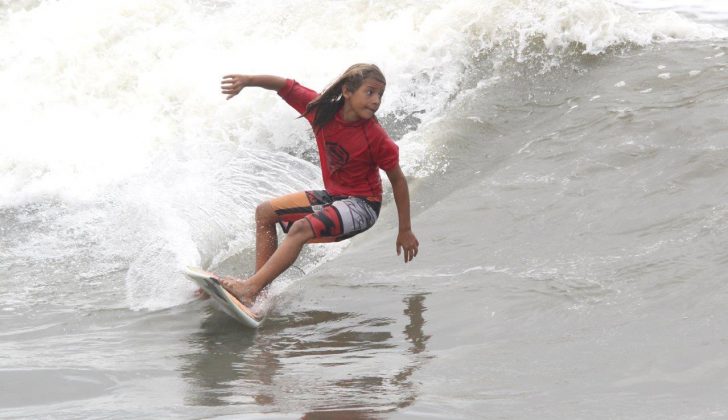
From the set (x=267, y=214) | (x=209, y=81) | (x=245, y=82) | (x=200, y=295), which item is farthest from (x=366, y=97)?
(x=209, y=81)

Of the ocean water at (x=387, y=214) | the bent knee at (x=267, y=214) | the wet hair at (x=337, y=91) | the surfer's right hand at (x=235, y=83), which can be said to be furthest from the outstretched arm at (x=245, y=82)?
the ocean water at (x=387, y=214)

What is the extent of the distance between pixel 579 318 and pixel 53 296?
10.2 feet

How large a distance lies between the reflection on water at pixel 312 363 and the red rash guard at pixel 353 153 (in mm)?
700

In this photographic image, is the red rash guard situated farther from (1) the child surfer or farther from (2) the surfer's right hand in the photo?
(2) the surfer's right hand

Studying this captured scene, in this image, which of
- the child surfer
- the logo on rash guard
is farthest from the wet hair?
the logo on rash guard

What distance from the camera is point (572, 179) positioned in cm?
657

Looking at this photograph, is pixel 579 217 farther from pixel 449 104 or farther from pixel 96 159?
pixel 96 159

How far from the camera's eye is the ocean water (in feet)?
12.6

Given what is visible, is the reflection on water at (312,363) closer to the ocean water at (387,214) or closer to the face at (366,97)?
the ocean water at (387,214)

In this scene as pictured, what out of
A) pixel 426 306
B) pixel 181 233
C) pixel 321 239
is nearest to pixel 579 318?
pixel 426 306

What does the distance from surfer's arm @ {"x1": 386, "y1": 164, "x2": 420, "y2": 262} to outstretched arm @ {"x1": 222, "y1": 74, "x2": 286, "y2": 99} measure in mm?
883

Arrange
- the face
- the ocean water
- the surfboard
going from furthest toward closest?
the face → the surfboard → the ocean water

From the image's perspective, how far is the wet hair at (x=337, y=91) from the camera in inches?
199

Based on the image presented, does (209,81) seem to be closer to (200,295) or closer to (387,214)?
(387,214)
